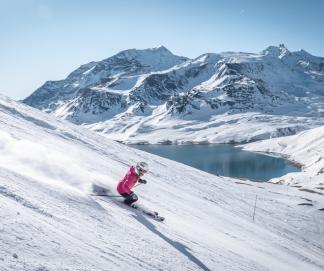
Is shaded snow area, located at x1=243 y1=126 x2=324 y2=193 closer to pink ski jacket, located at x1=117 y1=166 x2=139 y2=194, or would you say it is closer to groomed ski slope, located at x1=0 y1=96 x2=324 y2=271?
groomed ski slope, located at x1=0 y1=96 x2=324 y2=271

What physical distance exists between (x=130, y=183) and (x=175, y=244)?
3633 mm

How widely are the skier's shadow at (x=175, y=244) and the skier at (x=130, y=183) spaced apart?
933mm

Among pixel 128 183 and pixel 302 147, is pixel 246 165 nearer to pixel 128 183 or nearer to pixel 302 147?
pixel 302 147

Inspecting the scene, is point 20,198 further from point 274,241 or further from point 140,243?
point 274,241

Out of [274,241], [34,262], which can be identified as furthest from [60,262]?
[274,241]

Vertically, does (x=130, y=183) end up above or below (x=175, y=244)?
above

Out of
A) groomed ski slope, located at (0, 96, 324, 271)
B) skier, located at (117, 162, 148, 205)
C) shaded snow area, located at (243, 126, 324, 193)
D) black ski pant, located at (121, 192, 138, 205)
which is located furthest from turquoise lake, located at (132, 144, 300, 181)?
black ski pant, located at (121, 192, 138, 205)

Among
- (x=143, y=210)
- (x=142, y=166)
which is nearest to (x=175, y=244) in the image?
(x=143, y=210)

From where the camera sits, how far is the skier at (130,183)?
48.5 ft

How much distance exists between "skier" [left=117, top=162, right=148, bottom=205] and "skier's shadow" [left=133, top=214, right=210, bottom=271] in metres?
0.93

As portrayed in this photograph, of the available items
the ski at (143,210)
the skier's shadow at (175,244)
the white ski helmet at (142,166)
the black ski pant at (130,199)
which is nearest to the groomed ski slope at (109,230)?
the skier's shadow at (175,244)

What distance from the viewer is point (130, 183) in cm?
1505

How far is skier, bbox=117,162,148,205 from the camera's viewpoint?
48.5ft

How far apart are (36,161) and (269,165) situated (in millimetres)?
133083
